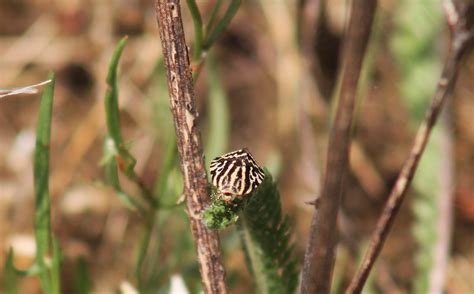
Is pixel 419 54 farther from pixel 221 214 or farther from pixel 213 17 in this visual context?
pixel 221 214

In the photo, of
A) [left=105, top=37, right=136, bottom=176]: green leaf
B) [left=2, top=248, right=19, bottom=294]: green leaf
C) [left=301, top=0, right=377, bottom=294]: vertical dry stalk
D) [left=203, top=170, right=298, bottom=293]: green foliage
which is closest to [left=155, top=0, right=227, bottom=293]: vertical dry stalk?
[left=203, top=170, right=298, bottom=293]: green foliage

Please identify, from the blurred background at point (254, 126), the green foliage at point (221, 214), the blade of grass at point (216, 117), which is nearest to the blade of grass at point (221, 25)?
the green foliage at point (221, 214)

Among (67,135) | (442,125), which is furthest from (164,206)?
(67,135)

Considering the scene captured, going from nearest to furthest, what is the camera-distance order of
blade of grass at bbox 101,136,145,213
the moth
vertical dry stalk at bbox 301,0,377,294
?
vertical dry stalk at bbox 301,0,377,294, the moth, blade of grass at bbox 101,136,145,213

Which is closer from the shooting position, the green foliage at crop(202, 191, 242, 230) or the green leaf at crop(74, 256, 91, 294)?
the green foliage at crop(202, 191, 242, 230)

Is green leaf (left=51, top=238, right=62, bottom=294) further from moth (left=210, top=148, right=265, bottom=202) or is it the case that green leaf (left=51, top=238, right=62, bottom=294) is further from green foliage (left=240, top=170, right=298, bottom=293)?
moth (left=210, top=148, right=265, bottom=202)

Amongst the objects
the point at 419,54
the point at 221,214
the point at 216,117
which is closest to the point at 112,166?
the point at 221,214

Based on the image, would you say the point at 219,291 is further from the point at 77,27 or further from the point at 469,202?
the point at 77,27
